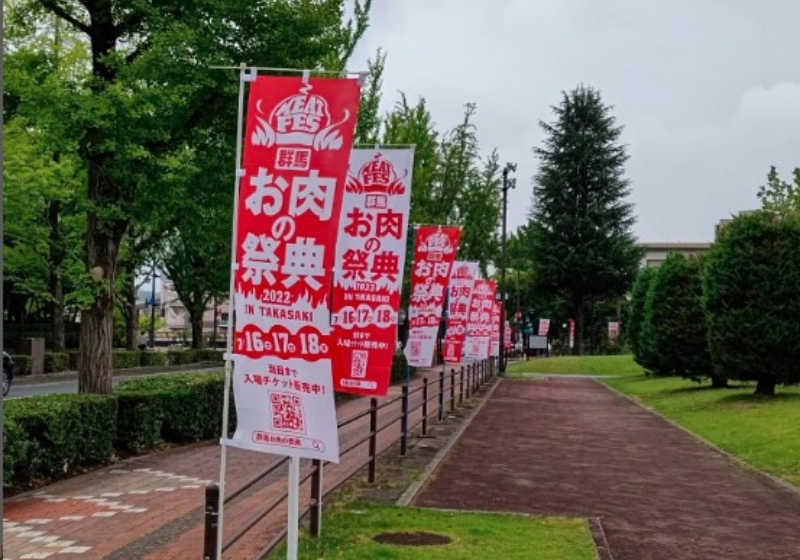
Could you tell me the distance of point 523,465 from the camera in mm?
13070

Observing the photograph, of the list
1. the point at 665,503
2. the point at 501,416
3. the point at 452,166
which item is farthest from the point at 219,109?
the point at 452,166

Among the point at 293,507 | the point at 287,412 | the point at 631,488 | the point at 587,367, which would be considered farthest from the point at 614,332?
the point at 287,412

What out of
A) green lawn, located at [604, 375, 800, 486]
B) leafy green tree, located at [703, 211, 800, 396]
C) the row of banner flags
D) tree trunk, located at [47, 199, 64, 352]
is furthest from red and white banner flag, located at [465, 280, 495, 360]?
the row of banner flags

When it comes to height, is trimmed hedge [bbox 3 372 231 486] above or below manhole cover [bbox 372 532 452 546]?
above

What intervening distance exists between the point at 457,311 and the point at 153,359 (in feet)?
78.5

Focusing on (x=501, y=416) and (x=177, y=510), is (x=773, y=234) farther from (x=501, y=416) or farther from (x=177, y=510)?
(x=177, y=510)

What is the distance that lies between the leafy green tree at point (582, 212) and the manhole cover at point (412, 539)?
5498 cm

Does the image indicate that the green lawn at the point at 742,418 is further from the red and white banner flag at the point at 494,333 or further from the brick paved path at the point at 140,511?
the brick paved path at the point at 140,511

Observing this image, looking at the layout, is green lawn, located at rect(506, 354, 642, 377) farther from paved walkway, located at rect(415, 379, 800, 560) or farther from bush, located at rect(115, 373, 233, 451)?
bush, located at rect(115, 373, 233, 451)

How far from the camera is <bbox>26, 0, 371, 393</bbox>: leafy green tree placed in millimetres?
11297

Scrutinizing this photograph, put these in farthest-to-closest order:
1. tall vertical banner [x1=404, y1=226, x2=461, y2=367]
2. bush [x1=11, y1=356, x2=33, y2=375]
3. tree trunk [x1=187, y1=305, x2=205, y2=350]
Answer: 1. tree trunk [x1=187, y1=305, x2=205, y2=350]
2. bush [x1=11, y1=356, x2=33, y2=375]
3. tall vertical banner [x1=404, y1=226, x2=461, y2=367]

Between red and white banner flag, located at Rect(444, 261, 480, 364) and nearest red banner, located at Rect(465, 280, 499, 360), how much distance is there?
87.3 inches

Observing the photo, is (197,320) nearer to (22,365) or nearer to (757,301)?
(22,365)

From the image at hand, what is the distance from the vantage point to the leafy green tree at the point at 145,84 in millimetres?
11297
